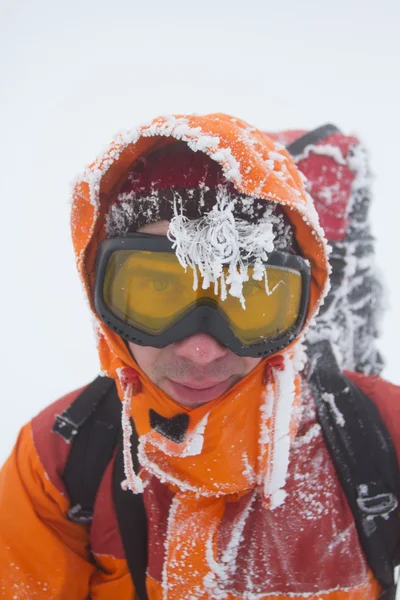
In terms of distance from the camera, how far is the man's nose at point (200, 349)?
4.29 feet

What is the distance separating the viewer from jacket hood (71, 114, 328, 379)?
121 cm

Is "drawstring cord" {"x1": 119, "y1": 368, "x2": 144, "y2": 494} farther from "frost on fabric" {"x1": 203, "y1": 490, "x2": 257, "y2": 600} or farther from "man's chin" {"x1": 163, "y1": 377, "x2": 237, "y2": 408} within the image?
"frost on fabric" {"x1": 203, "y1": 490, "x2": 257, "y2": 600}

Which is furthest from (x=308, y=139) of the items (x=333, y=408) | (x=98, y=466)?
(x=98, y=466)

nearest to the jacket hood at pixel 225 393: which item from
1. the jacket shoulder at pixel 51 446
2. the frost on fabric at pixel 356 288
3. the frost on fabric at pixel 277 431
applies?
the frost on fabric at pixel 277 431

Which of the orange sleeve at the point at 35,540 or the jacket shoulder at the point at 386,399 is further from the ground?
the jacket shoulder at the point at 386,399

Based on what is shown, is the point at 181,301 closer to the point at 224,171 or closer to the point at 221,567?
the point at 224,171

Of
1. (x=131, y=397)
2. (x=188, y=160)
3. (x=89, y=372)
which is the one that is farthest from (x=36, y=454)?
(x=89, y=372)

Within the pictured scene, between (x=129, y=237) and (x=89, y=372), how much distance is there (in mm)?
7456

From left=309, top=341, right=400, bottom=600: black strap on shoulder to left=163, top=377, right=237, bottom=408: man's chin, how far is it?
44 centimetres

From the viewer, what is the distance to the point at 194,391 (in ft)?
4.42

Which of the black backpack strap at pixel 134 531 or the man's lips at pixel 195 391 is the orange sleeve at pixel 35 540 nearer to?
the black backpack strap at pixel 134 531

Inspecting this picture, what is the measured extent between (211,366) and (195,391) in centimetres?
10

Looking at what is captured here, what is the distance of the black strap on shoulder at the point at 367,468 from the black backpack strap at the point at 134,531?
2.32 ft

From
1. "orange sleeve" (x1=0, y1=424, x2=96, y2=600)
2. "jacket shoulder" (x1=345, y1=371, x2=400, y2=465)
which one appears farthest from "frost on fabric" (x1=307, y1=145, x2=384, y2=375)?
"orange sleeve" (x1=0, y1=424, x2=96, y2=600)
